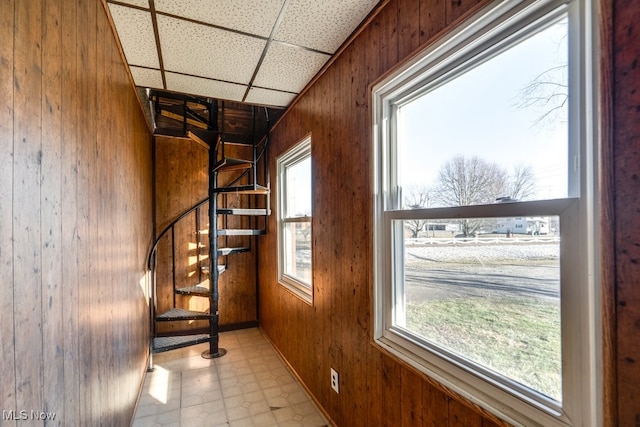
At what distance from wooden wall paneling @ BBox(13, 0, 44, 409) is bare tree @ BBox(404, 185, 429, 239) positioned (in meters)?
1.33

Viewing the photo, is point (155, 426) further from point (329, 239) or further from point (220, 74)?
point (220, 74)

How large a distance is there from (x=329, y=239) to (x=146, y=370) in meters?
2.28

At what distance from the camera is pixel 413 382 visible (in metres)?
1.25

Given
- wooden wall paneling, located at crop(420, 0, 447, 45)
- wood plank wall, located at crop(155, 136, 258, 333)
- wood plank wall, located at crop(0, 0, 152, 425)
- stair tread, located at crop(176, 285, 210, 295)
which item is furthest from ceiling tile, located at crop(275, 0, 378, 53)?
stair tread, located at crop(176, 285, 210, 295)

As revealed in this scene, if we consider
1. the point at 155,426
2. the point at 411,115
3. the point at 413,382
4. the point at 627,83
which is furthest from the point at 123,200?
the point at 627,83

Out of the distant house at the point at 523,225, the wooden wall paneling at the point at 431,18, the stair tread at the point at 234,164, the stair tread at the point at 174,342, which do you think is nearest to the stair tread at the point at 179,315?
the stair tread at the point at 174,342

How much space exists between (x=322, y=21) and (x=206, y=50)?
0.79 m

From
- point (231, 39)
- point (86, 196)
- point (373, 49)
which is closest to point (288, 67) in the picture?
point (231, 39)

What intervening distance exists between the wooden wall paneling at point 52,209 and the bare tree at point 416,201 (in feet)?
4.38

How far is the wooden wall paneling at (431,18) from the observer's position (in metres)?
1.13

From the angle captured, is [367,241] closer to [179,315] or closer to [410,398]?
[410,398]

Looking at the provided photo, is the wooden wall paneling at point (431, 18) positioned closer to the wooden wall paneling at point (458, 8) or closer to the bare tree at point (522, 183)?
the wooden wall paneling at point (458, 8)

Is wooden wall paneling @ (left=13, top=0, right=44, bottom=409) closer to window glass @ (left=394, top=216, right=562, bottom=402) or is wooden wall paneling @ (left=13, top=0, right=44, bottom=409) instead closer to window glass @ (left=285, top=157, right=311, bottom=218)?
window glass @ (left=394, top=216, right=562, bottom=402)

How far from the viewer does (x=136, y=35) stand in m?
1.70
